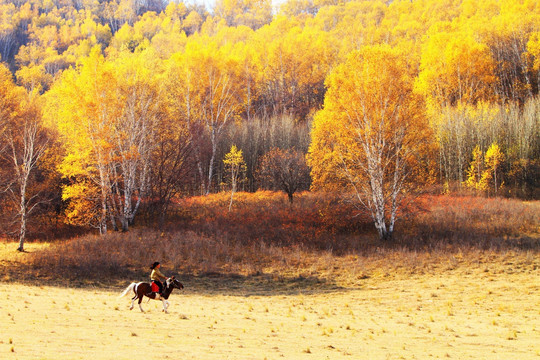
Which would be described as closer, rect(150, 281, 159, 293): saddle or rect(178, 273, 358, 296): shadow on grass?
rect(150, 281, 159, 293): saddle

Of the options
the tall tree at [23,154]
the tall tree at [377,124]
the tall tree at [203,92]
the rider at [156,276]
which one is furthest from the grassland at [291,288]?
the tall tree at [203,92]

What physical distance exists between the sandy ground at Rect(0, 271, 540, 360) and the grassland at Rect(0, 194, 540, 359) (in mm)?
47

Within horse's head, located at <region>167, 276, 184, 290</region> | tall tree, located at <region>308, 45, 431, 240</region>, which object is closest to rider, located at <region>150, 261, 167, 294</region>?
horse's head, located at <region>167, 276, 184, 290</region>

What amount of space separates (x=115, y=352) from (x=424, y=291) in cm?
1386

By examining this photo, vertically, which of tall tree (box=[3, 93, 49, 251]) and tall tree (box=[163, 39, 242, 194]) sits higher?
tall tree (box=[163, 39, 242, 194])

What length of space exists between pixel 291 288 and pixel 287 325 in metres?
8.22

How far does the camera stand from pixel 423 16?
97875 millimetres

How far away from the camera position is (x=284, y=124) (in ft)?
168

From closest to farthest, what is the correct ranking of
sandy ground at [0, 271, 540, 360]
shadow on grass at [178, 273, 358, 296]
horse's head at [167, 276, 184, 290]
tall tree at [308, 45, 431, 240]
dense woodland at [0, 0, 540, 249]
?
1. sandy ground at [0, 271, 540, 360]
2. horse's head at [167, 276, 184, 290]
3. shadow on grass at [178, 273, 358, 296]
4. tall tree at [308, 45, 431, 240]
5. dense woodland at [0, 0, 540, 249]

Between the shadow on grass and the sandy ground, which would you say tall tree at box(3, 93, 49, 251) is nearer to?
the sandy ground

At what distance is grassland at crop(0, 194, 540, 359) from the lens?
9367 mm

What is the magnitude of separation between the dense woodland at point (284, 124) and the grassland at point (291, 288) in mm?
3607

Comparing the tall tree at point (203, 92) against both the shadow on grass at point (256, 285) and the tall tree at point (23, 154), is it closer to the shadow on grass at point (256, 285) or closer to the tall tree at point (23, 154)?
the tall tree at point (23, 154)

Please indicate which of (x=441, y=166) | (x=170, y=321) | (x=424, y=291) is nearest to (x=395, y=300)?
(x=424, y=291)
